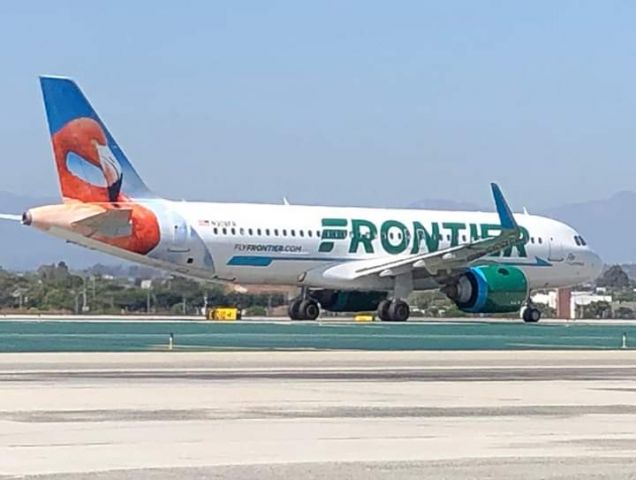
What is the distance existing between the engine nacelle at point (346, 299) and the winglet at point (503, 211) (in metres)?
5.52

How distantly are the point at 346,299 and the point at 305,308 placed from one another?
6.30 ft

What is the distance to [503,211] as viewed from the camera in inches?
2557

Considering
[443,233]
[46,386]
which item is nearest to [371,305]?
[443,233]

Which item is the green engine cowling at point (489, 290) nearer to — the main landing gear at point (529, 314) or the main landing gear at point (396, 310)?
the main landing gear at point (396, 310)

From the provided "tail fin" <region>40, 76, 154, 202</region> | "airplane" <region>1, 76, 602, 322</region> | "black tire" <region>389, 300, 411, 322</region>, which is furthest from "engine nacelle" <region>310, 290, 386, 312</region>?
"tail fin" <region>40, 76, 154, 202</region>

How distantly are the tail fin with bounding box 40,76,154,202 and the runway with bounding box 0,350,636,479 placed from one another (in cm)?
2318

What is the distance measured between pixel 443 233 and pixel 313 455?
163 ft

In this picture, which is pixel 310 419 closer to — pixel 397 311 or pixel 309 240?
pixel 309 240

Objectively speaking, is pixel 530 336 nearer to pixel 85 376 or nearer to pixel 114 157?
pixel 114 157

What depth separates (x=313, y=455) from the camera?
1686cm

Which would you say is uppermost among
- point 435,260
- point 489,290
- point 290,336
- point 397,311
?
point 435,260

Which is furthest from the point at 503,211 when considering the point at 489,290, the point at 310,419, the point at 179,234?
the point at 310,419

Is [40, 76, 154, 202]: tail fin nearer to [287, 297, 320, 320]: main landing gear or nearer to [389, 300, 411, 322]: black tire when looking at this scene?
[287, 297, 320, 320]: main landing gear

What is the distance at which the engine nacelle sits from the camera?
66562 mm
